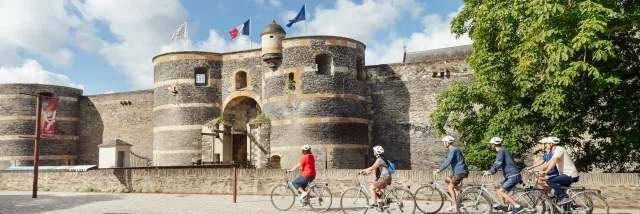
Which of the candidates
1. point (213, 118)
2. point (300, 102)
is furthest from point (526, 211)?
point (213, 118)

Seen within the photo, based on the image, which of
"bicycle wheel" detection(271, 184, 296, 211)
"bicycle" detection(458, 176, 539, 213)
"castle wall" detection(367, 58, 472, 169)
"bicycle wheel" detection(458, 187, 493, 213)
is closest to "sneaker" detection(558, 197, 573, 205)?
"bicycle" detection(458, 176, 539, 213)

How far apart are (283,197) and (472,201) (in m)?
4.28

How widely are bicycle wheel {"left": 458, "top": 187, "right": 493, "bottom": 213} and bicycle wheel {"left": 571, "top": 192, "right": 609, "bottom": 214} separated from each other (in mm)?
1664

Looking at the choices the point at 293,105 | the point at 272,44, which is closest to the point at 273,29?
the point at 272,44

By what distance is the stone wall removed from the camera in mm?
11805

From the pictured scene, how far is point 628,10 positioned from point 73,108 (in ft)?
116

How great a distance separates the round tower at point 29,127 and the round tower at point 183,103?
1045cm

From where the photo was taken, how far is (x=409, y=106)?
27.6m

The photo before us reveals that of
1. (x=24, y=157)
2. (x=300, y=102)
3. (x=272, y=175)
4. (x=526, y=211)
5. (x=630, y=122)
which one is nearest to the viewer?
(x=526, y=211)

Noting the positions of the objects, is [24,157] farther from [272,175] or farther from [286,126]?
[272,175]

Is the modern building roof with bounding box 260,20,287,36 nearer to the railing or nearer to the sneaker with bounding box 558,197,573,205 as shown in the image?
the railing

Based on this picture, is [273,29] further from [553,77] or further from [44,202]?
[553,77]

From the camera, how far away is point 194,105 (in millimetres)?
29078

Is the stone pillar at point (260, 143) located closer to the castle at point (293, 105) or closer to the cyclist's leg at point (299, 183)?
the castle at point (293, 105)
